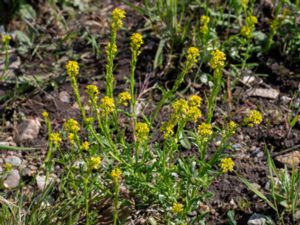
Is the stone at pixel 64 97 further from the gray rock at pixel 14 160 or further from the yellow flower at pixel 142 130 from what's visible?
the yellow flower at pixel 142 130

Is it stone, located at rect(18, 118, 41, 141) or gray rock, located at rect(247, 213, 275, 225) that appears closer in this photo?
gray rock, located at rect(247, 213, 275, 225)

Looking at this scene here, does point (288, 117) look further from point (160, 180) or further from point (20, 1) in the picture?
point (20, 1)

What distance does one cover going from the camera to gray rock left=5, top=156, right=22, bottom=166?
3400 millimetres

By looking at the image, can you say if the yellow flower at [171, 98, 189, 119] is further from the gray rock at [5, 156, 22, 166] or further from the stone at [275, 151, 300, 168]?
the gray rock at [5, 156, 22, 166]

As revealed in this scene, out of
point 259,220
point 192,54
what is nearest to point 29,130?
point 192,54

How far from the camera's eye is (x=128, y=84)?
381cm

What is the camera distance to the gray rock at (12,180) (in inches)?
129

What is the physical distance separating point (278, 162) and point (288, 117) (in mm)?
365

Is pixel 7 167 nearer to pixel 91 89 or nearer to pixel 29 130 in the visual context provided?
pixel 29 130

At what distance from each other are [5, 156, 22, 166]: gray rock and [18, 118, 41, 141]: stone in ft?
0.48

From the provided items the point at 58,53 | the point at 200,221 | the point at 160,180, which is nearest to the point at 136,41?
the point at 160,180

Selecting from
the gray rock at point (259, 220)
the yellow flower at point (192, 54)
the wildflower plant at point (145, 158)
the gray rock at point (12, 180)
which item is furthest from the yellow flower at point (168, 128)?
the gray rock at point (12, 180)

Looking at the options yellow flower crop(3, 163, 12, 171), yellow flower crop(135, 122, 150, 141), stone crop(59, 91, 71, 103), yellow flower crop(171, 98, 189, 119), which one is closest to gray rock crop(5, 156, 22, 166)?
yellow flower crop(3, 163, 12, 171)

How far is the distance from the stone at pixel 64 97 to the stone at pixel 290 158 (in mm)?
1309
